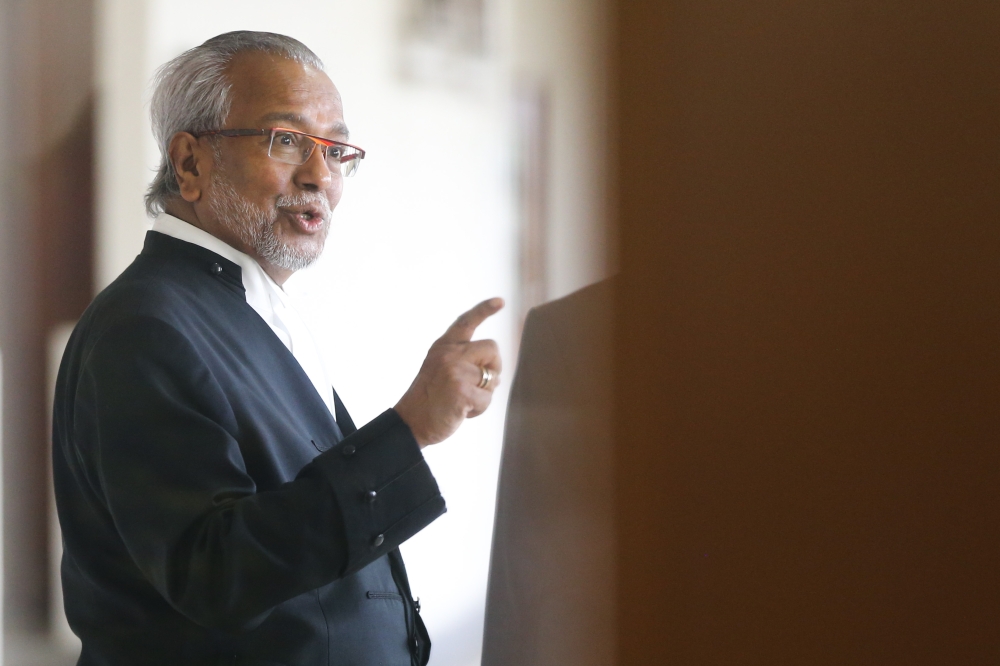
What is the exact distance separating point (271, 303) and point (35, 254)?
38 centimetres

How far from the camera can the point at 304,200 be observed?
2.95 feet

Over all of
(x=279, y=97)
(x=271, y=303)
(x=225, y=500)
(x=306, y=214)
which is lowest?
(x=225, y=500)

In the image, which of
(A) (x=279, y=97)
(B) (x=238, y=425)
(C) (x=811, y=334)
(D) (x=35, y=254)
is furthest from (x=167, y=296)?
(C) (x=811, y=334)

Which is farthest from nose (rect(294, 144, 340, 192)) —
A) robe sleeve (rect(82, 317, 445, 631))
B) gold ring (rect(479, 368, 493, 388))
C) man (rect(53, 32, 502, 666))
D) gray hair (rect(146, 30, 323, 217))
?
gold ring (rect(479, 368, 493, 388))

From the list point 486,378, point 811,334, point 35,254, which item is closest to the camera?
point 811,334

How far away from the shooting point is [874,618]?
50 centimetres

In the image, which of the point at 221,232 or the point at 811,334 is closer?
the point at 811,334

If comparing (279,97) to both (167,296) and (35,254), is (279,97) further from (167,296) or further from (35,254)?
(35,254)

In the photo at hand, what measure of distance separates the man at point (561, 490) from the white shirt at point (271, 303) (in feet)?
1.26

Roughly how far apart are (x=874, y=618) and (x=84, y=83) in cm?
108

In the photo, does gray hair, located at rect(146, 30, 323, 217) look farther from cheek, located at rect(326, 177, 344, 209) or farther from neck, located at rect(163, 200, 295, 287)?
cheek, located at rect(326, 177, 344, 209)

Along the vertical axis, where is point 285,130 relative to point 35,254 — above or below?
above

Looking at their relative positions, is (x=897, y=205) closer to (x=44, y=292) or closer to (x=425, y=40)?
(x=425, y=40)

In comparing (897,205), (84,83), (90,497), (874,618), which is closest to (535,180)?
(897,205)
